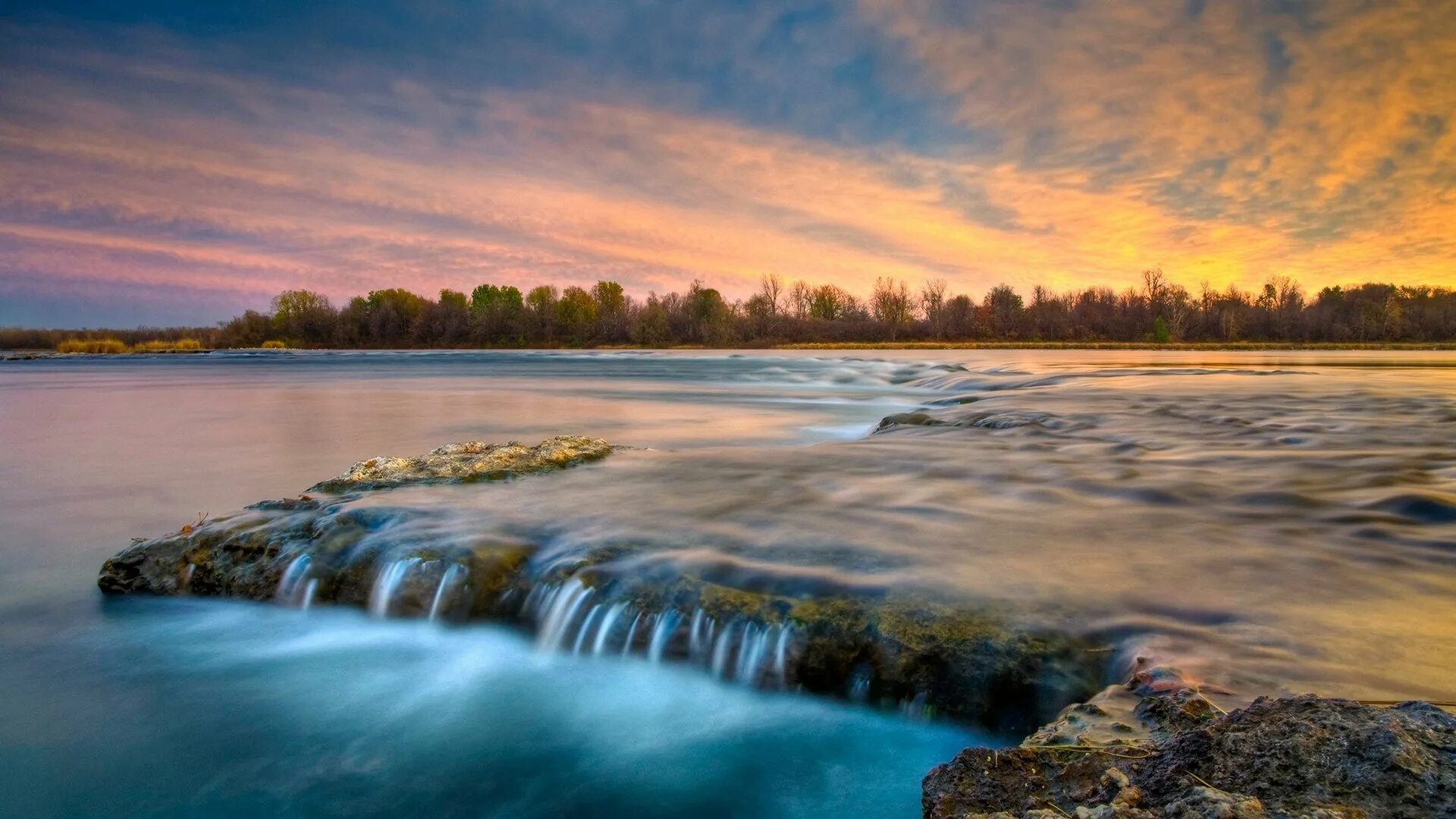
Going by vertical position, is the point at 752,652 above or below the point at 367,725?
above

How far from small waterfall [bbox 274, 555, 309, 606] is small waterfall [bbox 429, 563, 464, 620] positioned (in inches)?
33.1

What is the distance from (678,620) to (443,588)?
142 cm

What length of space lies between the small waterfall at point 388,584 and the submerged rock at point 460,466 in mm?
1696

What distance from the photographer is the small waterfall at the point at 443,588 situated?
3.92 m

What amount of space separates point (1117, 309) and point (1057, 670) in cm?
9545

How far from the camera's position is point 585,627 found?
359 centimetres

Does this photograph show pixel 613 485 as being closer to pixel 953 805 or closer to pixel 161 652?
pixel 161 652

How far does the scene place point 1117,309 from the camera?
86.9 metres

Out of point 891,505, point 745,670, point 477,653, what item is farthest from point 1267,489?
point 477,653

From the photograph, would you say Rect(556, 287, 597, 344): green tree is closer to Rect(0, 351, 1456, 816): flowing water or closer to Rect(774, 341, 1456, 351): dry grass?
Rect(774, 341, 1456, 351): dry grass

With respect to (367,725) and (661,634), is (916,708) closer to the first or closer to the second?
(661,634)

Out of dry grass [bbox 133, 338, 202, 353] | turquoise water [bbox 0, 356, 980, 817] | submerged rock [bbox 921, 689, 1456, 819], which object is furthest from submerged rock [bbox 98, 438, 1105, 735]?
dry grass [bbox 133, 338, 202, 353]

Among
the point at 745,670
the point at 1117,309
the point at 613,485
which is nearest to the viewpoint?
the point at 745,670

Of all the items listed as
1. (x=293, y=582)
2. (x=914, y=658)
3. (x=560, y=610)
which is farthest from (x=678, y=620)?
(x=293, y=582)
